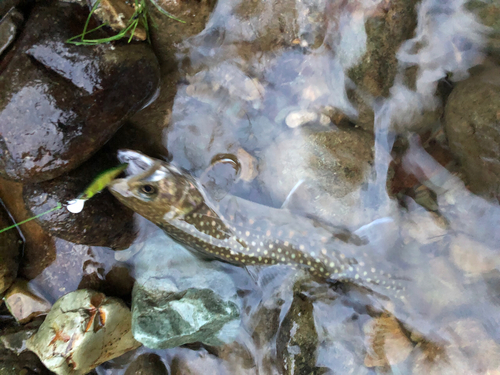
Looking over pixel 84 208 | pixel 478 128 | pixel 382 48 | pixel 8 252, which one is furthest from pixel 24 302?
pixel 478 128

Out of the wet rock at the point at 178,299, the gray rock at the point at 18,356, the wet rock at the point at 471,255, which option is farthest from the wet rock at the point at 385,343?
the gray rock at the point at 18,356

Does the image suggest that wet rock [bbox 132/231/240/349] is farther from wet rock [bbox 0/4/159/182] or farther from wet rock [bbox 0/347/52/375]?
wet rock [bbox 0/347/52/375]

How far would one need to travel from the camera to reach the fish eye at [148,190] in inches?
127

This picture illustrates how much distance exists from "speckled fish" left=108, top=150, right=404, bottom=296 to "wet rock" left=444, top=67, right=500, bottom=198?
1.39 m

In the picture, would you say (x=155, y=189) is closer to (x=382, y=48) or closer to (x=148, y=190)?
(x=148, y=190)

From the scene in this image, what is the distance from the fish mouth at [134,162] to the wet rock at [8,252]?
6.93 ft

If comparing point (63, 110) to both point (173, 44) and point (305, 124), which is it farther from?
point (305, 124)

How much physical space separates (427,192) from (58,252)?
477cm

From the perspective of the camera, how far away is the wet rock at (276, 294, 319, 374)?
3449mm

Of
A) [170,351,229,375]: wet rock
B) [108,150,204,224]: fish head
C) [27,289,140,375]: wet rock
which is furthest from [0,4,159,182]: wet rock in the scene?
[170,351,229,375]: wet rock

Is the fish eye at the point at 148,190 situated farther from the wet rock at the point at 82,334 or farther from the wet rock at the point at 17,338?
the wet rock at the point at 17,338

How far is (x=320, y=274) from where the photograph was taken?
3568 mm

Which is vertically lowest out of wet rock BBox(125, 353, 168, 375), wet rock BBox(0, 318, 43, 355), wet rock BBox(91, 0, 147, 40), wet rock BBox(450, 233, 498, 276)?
wet rock BBox(125, 353, 168, 375)

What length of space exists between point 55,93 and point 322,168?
2.76 metres
